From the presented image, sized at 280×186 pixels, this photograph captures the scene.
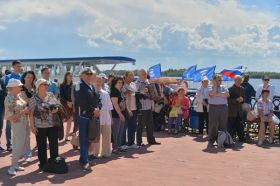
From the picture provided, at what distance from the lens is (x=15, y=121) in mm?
6762

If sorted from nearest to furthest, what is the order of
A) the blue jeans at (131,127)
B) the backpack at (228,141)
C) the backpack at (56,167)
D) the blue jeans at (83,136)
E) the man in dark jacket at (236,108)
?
1. the backpack at (56,167)
2. the blue jeans at (83,136)
3. the blue jeans at (131,127)
4. the backpack at (228,141)
5. the man in dark jacket at (236,108)

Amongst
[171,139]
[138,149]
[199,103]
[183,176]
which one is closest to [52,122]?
[183,176]

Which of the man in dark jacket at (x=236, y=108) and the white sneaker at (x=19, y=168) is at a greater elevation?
the man in dark jacket at (x=236, y=108)

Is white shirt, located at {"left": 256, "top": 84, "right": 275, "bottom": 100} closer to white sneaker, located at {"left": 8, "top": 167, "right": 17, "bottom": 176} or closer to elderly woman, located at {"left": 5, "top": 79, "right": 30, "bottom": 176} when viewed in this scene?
elderly woman, located at {"left": 5, "top": 79, "right": 30, "bottom": 176}

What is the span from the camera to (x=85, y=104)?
6926 millimetres

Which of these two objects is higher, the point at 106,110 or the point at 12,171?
the point at 106,110

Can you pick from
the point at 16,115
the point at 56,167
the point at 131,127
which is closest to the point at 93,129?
the point at 56,167

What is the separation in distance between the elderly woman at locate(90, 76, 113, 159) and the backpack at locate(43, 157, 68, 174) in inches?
50.7

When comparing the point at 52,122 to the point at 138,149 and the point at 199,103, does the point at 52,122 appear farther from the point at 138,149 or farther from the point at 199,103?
the point at 199,103

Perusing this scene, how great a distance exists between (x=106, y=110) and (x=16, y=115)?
1891 millimetres

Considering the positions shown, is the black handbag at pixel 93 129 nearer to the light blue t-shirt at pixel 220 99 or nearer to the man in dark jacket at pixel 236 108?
the light blue t-shirt at pixel 220 99

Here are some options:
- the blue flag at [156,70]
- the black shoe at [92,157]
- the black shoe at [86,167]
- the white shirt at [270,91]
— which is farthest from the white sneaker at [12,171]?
the blue flag at [156,70]

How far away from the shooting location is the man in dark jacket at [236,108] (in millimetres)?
10344

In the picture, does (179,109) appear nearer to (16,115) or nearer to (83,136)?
(83,136)
